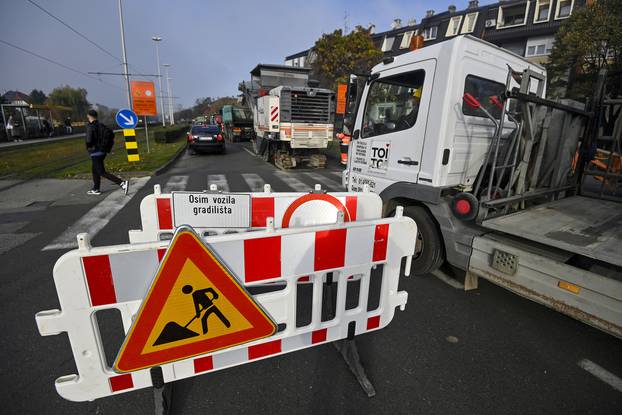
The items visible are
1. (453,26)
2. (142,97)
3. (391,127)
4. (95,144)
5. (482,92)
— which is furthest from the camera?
(453,26)

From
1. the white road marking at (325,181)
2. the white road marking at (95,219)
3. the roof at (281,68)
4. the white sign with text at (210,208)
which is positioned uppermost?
the roof at (281,68)

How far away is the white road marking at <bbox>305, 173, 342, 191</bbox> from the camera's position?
9023 mm

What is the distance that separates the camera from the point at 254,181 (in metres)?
9.76

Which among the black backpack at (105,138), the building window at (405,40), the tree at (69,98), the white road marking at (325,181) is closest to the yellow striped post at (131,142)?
the black backpack at (105,138)

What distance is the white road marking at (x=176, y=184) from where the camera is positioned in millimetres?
8500

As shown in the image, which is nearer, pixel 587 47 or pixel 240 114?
pixel 587 47

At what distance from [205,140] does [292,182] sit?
8.08 metres

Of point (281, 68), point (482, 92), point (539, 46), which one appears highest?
point (539, 46)

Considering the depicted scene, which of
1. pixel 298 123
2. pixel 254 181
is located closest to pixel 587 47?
pixel 298 123

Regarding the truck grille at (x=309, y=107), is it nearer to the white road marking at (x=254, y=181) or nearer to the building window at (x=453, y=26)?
the white road marking at (x=254, y=181)

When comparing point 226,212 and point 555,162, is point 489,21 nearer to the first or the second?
point 555,162

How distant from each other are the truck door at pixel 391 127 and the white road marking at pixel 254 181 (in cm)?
451

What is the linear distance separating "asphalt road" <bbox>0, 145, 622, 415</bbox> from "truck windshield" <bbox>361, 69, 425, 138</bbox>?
1.96 m

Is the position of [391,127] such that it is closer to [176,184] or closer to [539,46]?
[176,184]
